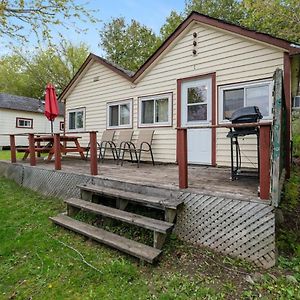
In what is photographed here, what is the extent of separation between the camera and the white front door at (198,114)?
602cm

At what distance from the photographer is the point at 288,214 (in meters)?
3.59

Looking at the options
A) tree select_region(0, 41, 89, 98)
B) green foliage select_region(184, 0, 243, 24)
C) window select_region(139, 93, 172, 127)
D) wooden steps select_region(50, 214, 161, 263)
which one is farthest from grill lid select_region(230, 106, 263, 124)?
tree select_region(0, 41, 89, 98)

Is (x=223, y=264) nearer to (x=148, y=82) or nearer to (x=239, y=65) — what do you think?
(x=239, y=65)

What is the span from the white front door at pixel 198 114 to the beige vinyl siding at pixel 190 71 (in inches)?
9.7

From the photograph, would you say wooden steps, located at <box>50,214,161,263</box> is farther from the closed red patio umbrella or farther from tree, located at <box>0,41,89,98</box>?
tree, located at <box>0,41,89,98</box>

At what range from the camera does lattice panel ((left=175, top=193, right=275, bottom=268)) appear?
2516 mm

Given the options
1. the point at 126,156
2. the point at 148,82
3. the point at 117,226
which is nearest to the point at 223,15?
the point at 148,82

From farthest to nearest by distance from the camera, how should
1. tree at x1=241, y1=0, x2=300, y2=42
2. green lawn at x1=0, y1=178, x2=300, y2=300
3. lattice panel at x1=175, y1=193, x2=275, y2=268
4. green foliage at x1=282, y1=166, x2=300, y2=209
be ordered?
tree at x1=241, y1=0, x2=300, y2=42, green foliage at x1=282, y1=166, x2=300, y2=209, lattice panel at x1=175, y1=193, x2=275, y2=268, green lawn at x1=0, y1=178, x2=300, y2=300

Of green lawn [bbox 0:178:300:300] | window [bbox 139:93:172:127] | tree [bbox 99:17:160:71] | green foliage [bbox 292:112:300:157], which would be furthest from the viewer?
tree [bbox 99:17:160:71]

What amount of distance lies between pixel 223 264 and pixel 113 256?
1225 mm

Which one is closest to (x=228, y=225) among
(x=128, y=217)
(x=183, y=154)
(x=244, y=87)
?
(x=183, y=154)

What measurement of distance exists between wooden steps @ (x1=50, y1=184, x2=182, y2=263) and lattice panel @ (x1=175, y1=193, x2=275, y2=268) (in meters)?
0.22

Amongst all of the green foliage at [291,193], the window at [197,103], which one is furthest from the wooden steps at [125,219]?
the window at [197,103]

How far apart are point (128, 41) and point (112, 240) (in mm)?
21269
